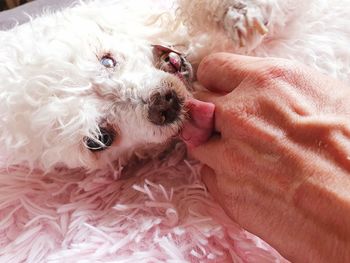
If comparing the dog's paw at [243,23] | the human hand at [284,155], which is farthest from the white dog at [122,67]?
the human hand at [284,155]

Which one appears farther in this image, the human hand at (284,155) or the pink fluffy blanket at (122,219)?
the pink fluffy blanket at (122,219)

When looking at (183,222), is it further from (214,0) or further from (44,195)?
(214,0)

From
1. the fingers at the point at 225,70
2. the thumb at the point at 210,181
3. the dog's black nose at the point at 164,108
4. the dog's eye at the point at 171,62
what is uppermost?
the fingers at the point at 225,70

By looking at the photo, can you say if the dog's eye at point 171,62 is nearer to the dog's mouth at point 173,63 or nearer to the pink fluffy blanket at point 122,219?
the dog's mouth at point 173,63

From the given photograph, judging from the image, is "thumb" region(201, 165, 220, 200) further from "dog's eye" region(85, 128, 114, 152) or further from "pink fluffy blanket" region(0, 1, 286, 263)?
"dog's eye" region(85, 128, 114, 152)

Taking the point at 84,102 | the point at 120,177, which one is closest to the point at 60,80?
the point at 84,102

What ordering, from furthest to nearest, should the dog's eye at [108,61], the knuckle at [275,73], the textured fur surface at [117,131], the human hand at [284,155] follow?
the dog's eye at [108,61] → the textured fur surface at [117,131] → the knuckle at [275,73] → the human hand at [284,155]

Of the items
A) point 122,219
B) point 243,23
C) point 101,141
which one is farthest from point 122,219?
point 243,23

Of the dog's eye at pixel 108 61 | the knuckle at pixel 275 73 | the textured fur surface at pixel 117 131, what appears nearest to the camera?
the knuckle at pixel 275 73

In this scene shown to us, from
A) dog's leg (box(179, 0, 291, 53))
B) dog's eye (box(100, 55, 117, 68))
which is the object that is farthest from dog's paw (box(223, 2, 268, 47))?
dog's eye (box(100, 55, 117, 68))
